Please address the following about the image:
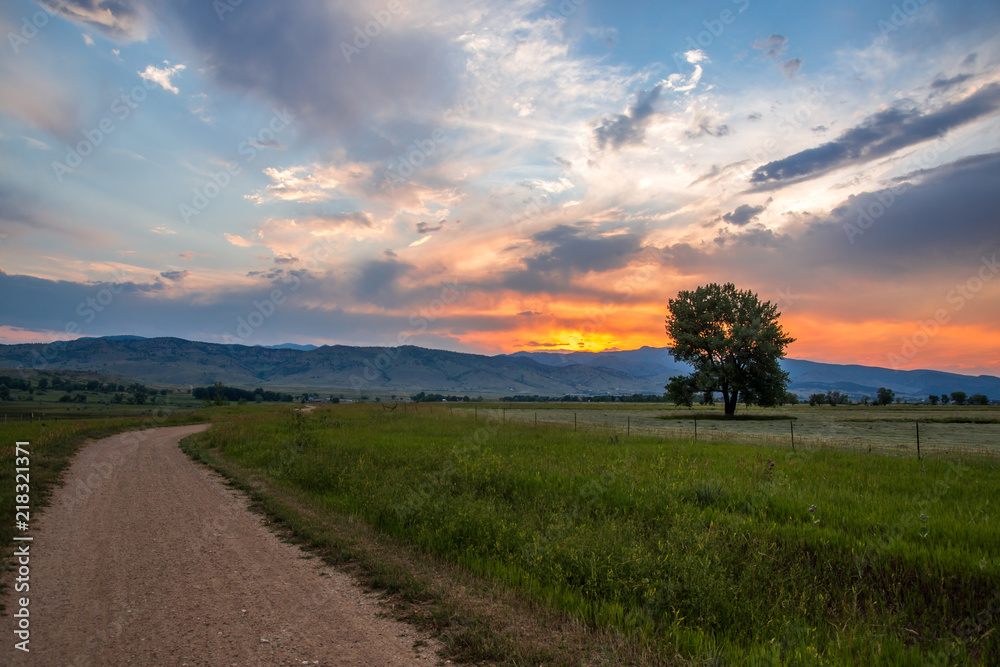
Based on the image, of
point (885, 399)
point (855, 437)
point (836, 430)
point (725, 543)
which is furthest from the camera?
point (885, 399)

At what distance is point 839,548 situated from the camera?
8.07 meters

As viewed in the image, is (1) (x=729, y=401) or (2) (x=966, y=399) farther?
(2) (x=966, y=399)

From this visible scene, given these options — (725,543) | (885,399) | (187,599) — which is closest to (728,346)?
(725,543)

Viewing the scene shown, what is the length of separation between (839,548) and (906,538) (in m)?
1.48

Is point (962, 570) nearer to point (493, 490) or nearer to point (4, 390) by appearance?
point (493, 490)

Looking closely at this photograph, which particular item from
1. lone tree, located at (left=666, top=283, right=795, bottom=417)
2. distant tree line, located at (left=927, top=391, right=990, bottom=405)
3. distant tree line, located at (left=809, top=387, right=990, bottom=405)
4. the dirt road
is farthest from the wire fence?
distant tree line, located at (left=927, top=391, right=990, bottom=405)

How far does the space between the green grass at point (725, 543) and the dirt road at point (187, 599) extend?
1.90 m

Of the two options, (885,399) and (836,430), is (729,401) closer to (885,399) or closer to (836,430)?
(836,430)

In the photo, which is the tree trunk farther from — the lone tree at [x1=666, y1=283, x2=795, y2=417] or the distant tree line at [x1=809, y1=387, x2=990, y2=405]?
the distant tree line at [x1=809, y1=387, x2=990, y2=405]

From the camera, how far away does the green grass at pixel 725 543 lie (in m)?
5.96

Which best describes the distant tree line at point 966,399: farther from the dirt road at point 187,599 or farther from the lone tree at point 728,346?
the dirt road at point 187,599

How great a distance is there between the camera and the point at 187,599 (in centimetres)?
677

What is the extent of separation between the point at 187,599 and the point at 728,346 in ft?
187

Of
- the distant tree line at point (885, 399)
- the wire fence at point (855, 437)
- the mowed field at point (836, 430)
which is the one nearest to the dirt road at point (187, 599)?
the wire fence at point (855, 437)
